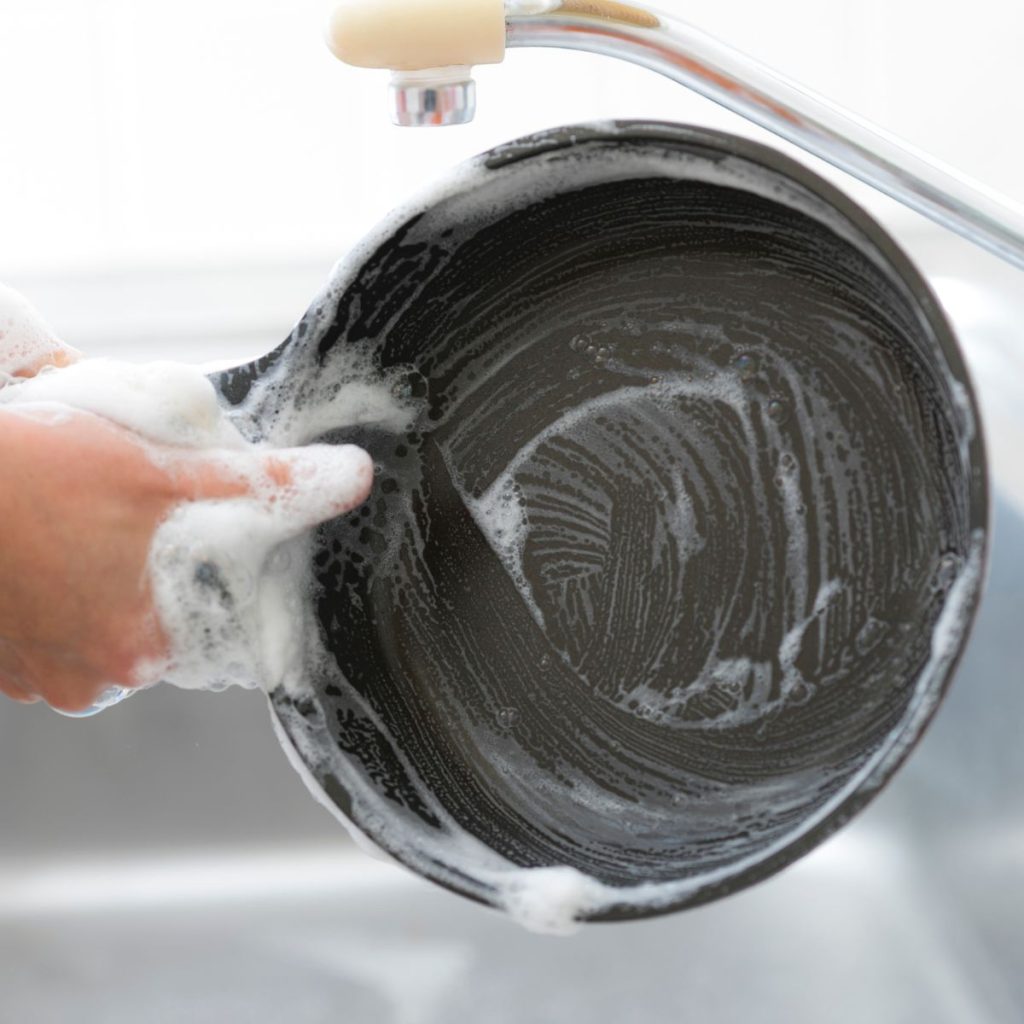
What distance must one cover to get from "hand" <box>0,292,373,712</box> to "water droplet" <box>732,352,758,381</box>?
0.16 m

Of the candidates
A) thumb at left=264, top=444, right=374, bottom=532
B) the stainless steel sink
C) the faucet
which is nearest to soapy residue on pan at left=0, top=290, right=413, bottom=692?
thumb at left=264, top=444, right=374, bottom=532

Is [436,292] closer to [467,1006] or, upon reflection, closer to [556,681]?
[556,681]

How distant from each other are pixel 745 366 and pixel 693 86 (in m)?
0.13

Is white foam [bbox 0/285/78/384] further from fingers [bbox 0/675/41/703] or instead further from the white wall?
the white wall

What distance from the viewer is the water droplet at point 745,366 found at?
49 centimetres

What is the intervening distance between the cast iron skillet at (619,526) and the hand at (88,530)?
0.05 m

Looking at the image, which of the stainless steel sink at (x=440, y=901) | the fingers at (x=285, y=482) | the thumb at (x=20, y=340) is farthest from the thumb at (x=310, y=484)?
the stainless steel sink at (x=440, y=901)

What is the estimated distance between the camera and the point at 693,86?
1.70 feet

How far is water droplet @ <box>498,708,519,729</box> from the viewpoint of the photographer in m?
0.52

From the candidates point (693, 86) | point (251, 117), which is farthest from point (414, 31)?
point (251, 117)

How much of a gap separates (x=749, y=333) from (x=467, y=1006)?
0.55 m

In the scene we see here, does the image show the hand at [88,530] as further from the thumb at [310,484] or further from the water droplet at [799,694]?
the water droplet at [799,694]

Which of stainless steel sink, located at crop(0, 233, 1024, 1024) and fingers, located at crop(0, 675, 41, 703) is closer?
fingers, located at crop(0, 675, 41, 703)

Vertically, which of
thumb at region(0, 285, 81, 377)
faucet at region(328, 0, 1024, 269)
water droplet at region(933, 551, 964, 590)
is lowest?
water droplet at region(933, 551, 964, 590)
